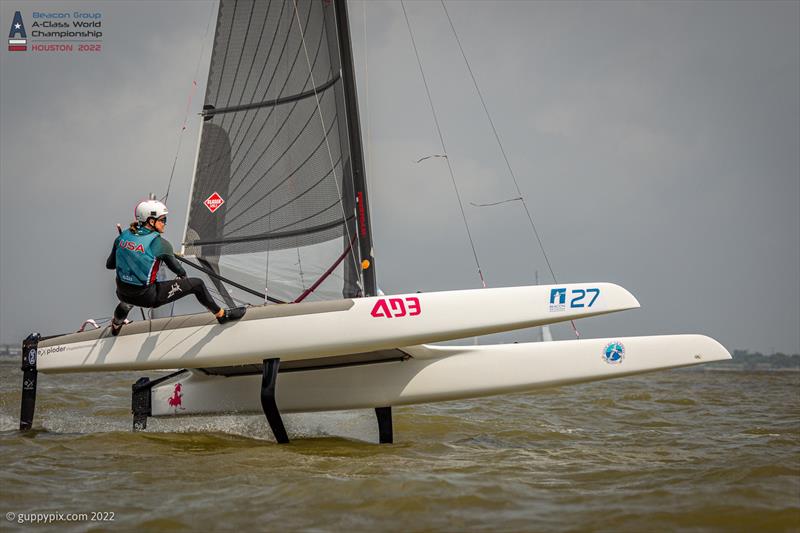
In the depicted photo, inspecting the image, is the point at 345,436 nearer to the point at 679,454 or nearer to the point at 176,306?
the point at 176,306

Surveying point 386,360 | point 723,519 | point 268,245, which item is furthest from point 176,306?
point 723,519

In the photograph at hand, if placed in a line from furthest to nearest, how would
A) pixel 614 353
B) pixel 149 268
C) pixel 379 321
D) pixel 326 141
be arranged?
pixel 326 141 → pixel 614 353 → pixel 149 268 → pixel 379 321

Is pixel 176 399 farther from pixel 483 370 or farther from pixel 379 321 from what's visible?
pixel 483 370

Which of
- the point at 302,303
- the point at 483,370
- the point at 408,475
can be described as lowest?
the point at 408,475

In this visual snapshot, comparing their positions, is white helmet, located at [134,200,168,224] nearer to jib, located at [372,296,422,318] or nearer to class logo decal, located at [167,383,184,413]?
class logo decal, located at [167,383,184,413]

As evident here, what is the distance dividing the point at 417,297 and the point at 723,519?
97.2 inches

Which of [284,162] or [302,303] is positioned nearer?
[302,303]

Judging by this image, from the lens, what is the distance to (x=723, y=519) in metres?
2.84

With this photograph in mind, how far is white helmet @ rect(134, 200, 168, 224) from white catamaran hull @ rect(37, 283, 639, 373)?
820mm

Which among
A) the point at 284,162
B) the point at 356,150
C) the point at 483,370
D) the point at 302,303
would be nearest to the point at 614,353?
the point at 483,370

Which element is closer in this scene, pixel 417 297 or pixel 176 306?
pixel 417 297

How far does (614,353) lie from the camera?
5.41 m

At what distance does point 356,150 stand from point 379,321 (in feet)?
6.31

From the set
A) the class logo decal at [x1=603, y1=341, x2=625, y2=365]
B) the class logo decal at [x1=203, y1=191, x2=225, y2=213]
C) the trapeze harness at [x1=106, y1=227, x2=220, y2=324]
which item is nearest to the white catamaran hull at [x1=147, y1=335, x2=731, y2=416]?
the class logo decal at [x1=603, y1=341, x2=625, y2=365]
